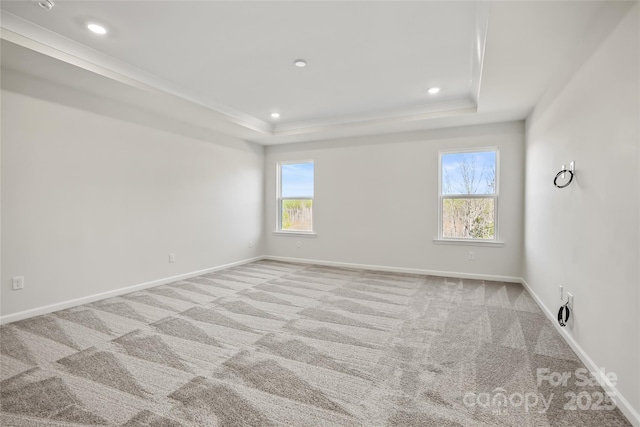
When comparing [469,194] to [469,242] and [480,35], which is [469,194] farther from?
[480,35]

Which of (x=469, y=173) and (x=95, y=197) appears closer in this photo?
(x=95, y=197)

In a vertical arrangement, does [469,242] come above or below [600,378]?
above

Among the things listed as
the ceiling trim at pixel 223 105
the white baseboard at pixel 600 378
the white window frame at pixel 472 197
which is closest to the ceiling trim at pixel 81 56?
the ceiling trim at pixel 223 105

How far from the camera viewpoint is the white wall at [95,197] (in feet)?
9.68

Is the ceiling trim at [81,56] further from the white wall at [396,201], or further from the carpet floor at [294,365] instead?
the white wall at [396,201]

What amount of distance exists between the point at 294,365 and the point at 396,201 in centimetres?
362

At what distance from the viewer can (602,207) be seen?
1.99m

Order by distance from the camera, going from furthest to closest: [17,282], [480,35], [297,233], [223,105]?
[297,233] < [223,105] < [17,282] < [480,35]

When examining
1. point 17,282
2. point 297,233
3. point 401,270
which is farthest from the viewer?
point 297,233

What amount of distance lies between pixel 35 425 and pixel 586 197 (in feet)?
12.1

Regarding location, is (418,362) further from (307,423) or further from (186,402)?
(186,402)

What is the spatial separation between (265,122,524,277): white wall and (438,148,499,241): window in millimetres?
126

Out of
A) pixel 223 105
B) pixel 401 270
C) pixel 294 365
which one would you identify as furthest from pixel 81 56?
pixel 401 270

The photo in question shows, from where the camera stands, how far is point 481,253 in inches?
185
